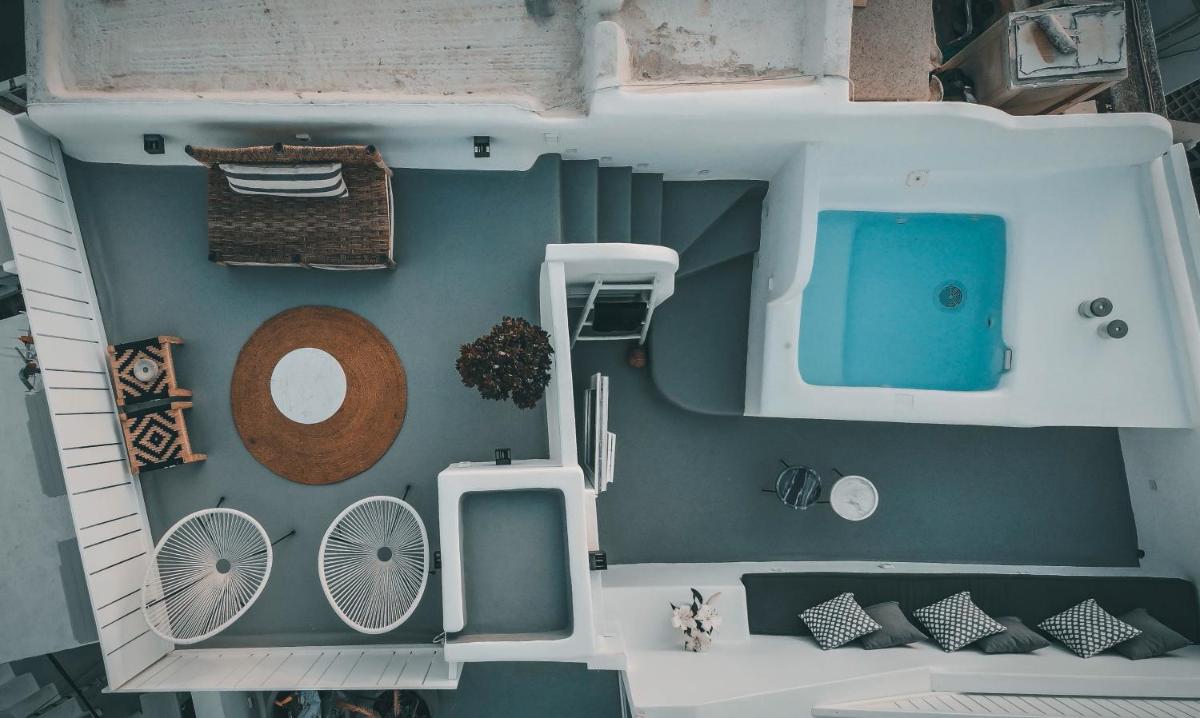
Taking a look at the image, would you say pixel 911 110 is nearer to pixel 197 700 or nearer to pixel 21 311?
pixel 197 700

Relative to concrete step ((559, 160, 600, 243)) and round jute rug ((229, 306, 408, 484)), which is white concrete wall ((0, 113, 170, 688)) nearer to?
round jute rug ((229, 306, 408, 484))

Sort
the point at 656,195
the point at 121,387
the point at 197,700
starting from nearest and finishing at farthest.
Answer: the point at 121,387 → the point at 197,700 → the point at 656,195

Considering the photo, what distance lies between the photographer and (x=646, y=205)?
4039 mm

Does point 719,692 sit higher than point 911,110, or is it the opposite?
point 911,110

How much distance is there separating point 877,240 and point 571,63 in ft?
7.90

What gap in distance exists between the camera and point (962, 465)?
4469 mm

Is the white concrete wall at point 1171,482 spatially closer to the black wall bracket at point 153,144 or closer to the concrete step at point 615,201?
the concrete step at point 615,201

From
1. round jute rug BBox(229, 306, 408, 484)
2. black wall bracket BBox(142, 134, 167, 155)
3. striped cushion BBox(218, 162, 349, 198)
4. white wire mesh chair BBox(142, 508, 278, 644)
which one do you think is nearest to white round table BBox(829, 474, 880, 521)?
round jute rug BBox(229, 306, 408, 484)

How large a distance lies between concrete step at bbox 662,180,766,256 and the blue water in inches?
25.7

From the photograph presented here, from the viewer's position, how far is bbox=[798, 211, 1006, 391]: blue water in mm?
4195

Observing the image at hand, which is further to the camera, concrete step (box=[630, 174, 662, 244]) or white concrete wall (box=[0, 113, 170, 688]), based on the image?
concrete step (box=[630, 174, 662, 244])

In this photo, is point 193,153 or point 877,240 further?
point 877,240

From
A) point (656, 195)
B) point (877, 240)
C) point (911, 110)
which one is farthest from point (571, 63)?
point (877, 240)

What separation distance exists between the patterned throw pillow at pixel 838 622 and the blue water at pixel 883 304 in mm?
1431
